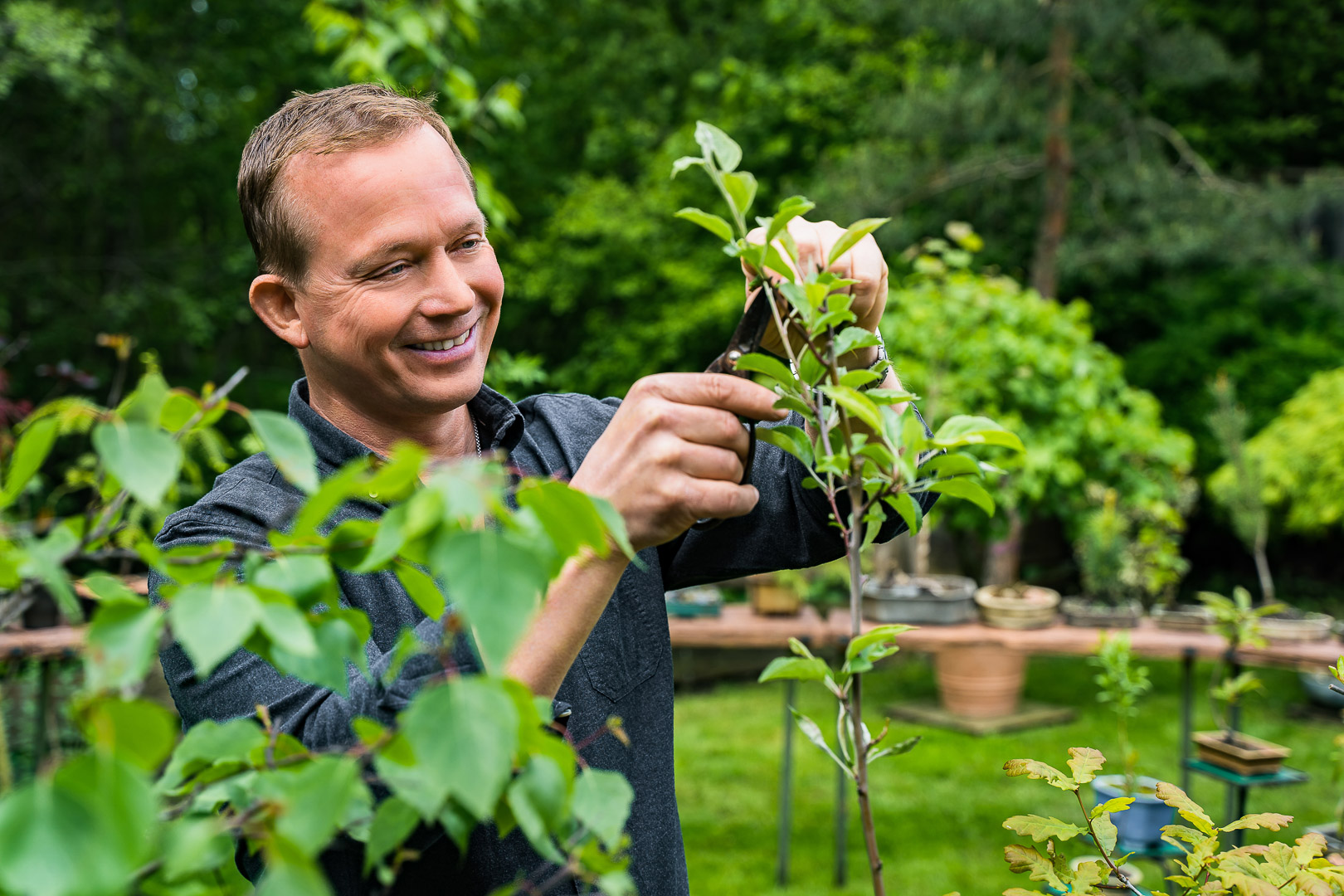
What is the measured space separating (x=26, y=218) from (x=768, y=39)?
884cm

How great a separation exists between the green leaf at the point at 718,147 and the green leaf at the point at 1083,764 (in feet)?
2.43

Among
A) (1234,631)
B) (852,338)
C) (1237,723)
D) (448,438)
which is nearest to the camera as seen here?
(852,338)

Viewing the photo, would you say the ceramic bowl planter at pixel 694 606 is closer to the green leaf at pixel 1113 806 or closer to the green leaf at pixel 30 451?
the green leaf at pixel 1113 806

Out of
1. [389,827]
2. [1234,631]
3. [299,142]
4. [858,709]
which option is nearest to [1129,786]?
[1234,631]

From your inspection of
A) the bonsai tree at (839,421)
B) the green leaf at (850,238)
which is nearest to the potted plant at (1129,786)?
the bonsai tree at (839,421)

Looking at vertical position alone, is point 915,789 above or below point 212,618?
below

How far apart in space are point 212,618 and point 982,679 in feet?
20.6

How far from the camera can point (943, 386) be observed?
6051 millimetres

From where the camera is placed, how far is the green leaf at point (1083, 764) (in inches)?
46.4

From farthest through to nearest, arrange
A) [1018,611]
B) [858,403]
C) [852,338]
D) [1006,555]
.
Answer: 1. [1006,555]
2. [1018,611]
3. [852,338]
4. [858,403]

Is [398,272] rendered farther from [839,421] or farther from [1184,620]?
[1184,620]

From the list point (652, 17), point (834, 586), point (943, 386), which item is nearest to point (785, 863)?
point (834, 586)

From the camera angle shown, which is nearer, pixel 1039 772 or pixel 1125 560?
pixel 1039 772

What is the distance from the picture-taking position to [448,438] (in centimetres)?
153
